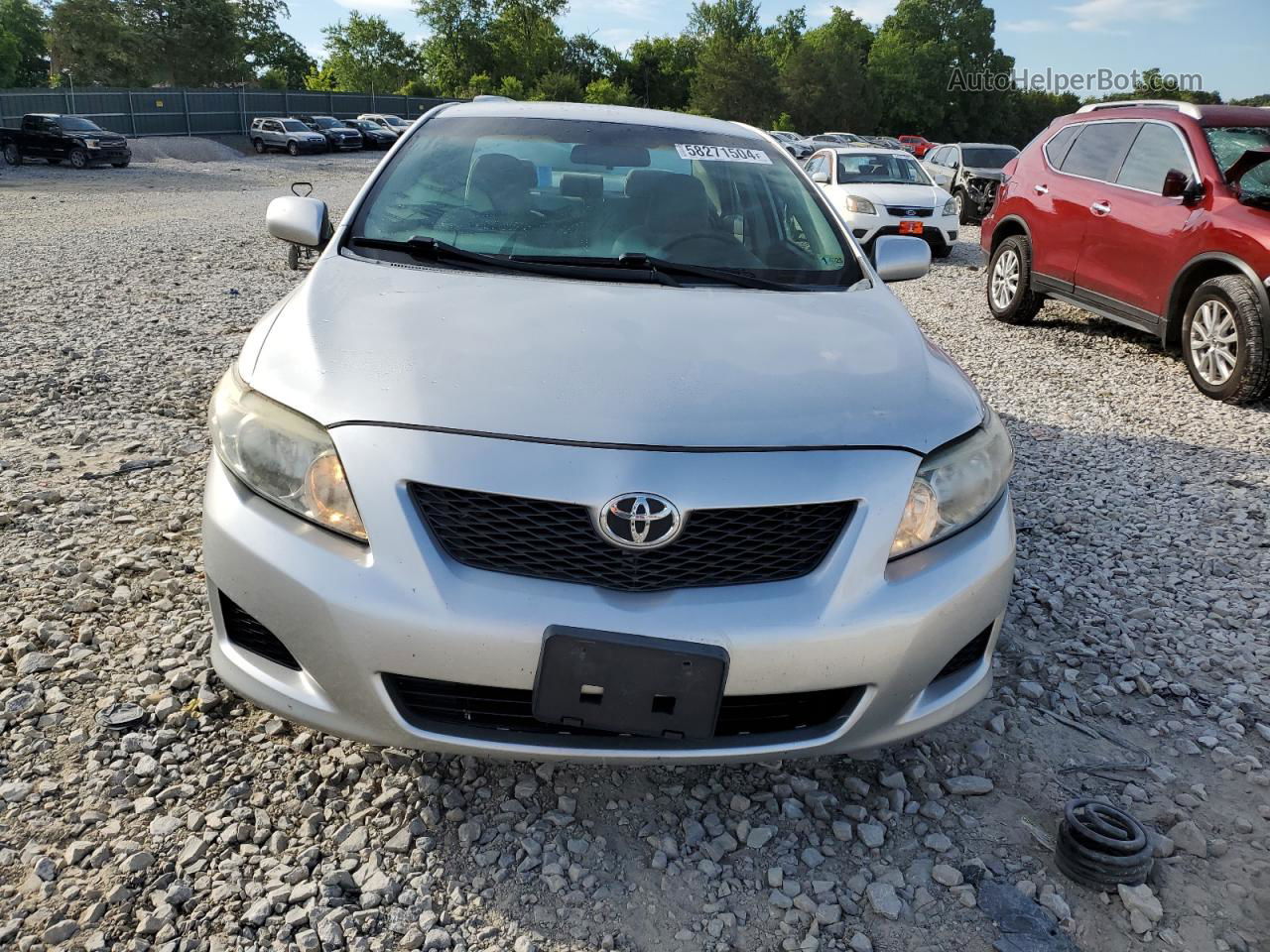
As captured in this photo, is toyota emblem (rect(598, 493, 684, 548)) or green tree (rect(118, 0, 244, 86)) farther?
green tree (rect(118, 0, 244, 86))

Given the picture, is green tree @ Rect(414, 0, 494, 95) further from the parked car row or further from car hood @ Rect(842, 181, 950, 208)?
car hood @ Rect(842, 181, 950, 208)

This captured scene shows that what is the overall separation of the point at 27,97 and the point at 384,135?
16074mm

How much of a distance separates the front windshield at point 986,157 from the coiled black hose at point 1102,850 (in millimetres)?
17057

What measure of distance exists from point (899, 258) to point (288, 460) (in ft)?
7.71

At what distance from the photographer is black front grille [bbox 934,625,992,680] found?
214cm

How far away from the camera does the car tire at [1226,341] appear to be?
587 cm

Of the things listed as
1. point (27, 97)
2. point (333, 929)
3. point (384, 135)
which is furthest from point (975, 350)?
point (384, 135)

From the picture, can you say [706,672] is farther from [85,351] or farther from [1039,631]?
[85,351]

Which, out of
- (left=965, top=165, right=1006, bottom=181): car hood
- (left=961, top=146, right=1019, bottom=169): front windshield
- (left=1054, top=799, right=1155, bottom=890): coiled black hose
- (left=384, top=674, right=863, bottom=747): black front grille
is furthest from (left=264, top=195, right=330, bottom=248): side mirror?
(left=961, top=146, right=1019, bottom=169): front windshield

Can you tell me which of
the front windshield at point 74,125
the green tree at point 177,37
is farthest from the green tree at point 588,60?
the front windshield at point 74,125

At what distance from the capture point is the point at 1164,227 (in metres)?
6.53

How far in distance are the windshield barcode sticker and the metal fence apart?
29290 mm

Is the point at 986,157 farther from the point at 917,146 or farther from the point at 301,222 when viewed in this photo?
the point at 917,146

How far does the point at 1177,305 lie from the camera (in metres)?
6.54
